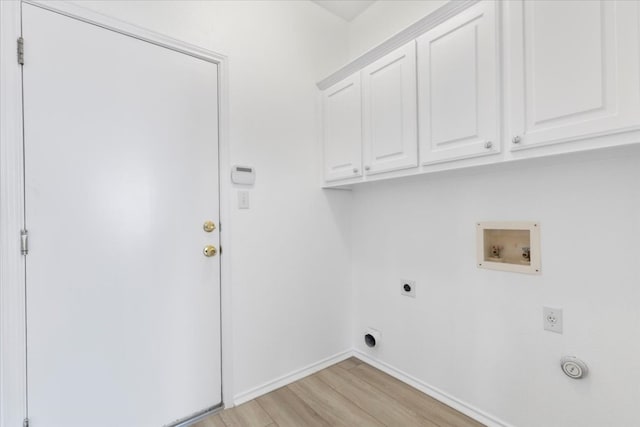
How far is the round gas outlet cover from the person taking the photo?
1.27 metres

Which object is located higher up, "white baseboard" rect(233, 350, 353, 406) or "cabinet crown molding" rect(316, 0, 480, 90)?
"cabinet crown molding" rect(316, 0, 480, 90)

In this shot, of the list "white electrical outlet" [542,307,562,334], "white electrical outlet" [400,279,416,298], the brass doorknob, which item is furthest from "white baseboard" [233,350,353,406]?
"white electrical outlet" [542,307,562,334]

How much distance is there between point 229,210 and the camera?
178 centimetres

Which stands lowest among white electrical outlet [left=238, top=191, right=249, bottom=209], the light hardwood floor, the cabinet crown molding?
the light hardwood floor

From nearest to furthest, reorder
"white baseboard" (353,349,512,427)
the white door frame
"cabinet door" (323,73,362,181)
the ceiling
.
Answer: the white door frame → "white baseboard" (353,349,512,427) → "cabinet door" (323,73,362,181) → the ceiling

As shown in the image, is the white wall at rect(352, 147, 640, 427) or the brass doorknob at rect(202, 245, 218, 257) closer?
the white wall at rect(352, 147, 640, 427)

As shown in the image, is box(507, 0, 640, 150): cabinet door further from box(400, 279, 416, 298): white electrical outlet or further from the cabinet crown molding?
box(400, 279, 416, 298): white electrical outlet

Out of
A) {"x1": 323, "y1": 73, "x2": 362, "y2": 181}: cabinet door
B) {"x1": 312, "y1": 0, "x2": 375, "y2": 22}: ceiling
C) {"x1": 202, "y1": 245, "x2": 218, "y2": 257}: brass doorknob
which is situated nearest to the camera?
{"x1": 202, "y1": 245, "x2": 218, "y2": 257}: brass doorknob

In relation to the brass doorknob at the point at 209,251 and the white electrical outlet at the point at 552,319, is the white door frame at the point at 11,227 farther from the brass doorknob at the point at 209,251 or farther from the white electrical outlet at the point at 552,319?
the white electrical outlet at the point at 552,319

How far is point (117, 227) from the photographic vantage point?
144 centimetres

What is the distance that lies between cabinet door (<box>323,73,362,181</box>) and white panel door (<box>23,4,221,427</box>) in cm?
82

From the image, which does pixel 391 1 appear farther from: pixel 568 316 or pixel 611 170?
pixel 568 316

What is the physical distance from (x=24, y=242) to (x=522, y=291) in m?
2.28

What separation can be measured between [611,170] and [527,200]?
32 centimetres
